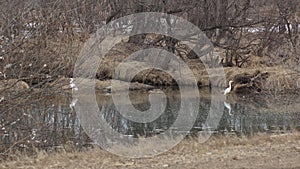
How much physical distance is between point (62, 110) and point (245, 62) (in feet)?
51.4

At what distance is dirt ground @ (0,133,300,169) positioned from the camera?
6824mm

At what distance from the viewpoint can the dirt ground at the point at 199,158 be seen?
22.4ft

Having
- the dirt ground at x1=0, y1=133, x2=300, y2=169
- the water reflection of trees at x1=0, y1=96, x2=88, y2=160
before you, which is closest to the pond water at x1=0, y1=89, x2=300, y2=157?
the water reflection of trees at x1=0, y1=96, x2=88, y2=160

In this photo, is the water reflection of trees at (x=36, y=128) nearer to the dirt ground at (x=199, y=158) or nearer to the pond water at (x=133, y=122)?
the pond water at (x=133, y=122)

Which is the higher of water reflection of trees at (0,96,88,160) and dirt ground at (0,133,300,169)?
water reflection of trees at (0,96,88,160)

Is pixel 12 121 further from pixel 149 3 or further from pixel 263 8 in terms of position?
pixel 263 8

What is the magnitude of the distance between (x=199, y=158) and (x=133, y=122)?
6.66 meters

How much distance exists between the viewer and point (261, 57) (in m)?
24.9

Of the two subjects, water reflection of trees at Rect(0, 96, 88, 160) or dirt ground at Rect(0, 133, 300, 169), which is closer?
dirt ground at Rect(0, 133, 300, 169)

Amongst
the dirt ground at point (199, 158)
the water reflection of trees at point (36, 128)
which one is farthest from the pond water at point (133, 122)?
the dirt ground at point (199, 158)

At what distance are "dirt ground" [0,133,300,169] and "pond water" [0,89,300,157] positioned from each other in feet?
2.74

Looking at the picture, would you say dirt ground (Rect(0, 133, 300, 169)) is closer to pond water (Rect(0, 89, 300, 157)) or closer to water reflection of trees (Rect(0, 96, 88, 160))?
water reflection of trees (Rect(0, 96, 88, 160))

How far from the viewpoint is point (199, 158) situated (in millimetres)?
7352

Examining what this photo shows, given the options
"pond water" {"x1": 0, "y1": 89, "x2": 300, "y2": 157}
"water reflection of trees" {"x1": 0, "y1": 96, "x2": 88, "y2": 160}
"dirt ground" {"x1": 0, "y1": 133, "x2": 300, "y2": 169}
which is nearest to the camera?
"dirt ground" {"x1": 0, "y1": 133, "x2": 300, "y2": 169}
